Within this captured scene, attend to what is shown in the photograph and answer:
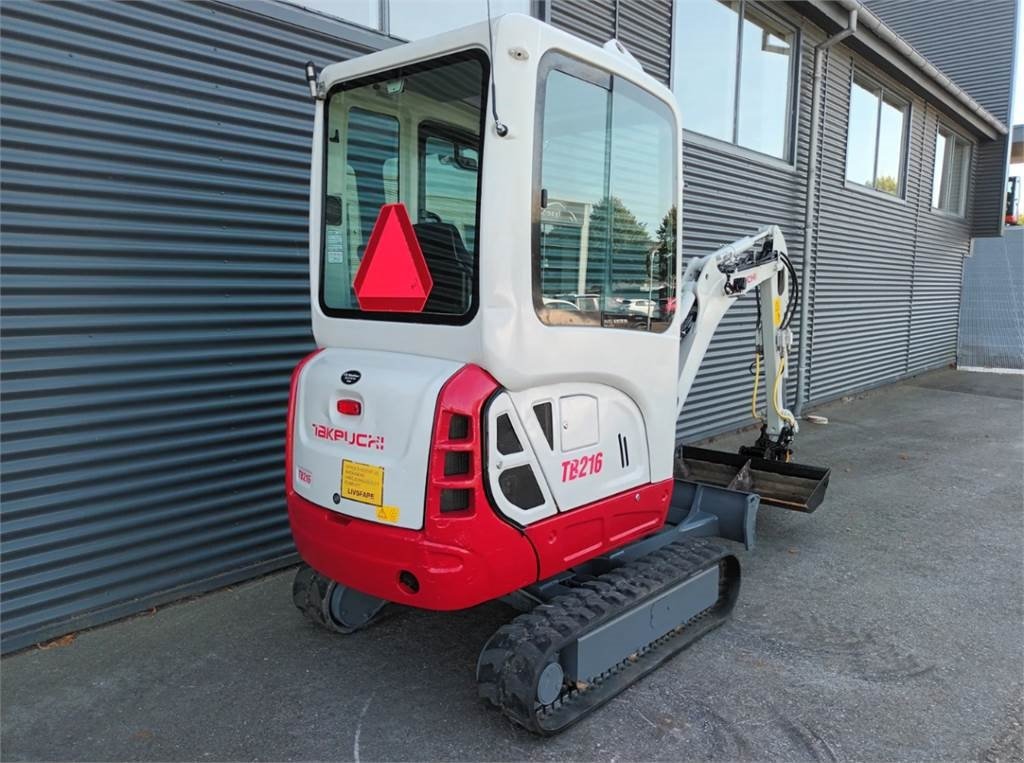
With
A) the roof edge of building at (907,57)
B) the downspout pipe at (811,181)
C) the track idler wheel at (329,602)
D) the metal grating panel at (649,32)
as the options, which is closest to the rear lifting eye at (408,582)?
the track idler wheel at (329,602)

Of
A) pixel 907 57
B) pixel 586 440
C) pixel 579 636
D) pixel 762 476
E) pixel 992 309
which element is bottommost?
pixel 579 636

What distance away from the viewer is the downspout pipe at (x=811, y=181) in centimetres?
938

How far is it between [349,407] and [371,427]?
0.56 feet

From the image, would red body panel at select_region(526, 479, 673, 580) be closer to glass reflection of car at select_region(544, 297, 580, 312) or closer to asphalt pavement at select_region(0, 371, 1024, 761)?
asphalt pavement at select_region(0, 371, 1024, 761)

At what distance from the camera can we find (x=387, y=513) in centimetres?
280

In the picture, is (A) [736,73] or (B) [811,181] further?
(B) [811,181]

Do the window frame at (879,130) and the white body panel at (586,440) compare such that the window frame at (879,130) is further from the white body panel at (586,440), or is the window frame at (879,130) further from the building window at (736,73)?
the white body panel at (586,440)

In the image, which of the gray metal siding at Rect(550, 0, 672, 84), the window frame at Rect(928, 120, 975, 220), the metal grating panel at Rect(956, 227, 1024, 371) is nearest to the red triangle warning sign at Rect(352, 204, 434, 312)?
the gray metal siding at Rect(550, 0, 672, 84)

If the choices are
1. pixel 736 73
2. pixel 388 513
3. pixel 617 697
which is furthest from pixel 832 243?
pixel 388 513

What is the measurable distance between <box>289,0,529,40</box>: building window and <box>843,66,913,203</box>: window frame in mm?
7210

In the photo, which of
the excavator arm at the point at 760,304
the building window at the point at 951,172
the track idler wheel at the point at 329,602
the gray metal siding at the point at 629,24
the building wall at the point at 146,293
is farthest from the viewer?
the building window at the point at 951,172

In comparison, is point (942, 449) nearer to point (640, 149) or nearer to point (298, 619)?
point (640, 149)

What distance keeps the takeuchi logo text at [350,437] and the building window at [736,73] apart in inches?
238

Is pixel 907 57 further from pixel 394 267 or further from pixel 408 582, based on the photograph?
pixel 408 582
